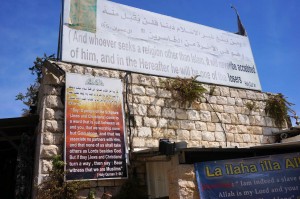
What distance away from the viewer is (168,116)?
24.2 feet

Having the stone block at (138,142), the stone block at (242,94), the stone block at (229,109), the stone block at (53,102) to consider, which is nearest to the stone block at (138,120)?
the stone block at (138,142)

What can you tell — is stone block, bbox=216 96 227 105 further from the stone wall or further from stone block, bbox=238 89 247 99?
stone block, bbox=238 89 247 99

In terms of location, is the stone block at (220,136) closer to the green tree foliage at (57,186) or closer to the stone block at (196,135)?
the stone block at (196,135)

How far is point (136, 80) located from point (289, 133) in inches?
193

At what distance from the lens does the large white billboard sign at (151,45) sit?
713cm

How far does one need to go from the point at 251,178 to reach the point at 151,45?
448 centimetres

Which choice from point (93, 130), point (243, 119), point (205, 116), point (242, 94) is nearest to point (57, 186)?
point (93, 130)

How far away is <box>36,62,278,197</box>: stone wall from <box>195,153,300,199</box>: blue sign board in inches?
77.1

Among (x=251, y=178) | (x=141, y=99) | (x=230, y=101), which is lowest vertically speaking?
(x=251, y=178)

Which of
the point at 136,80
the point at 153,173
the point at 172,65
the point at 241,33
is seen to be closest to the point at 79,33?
the point at 136,80

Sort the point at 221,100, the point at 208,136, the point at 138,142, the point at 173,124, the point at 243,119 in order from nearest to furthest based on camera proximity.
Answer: the point at 138,142
the point at 173,124
the point at 208,136
the point at 221,100
the point at 243,119

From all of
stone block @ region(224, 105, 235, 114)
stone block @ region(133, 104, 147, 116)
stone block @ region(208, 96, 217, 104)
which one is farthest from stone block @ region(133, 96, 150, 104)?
stone block @ region(224, 105, 235, 114)

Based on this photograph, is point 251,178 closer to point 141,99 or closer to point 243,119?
point 141,99

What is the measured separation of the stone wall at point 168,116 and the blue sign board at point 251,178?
6.43 feet
